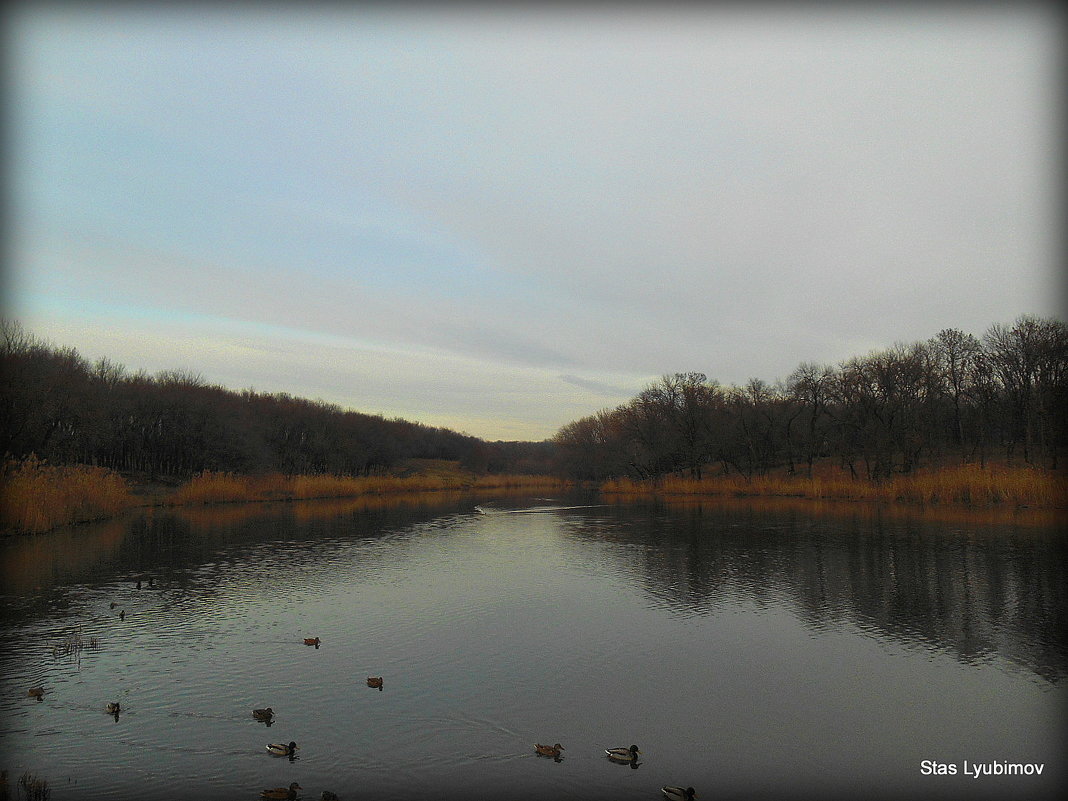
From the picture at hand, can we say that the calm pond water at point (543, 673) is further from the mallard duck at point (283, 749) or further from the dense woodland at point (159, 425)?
the dense woodland at point (159, 425)

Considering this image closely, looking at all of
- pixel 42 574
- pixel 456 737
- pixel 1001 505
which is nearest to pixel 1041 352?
pixel 1001 505

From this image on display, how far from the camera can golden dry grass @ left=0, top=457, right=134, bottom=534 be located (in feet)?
74.8

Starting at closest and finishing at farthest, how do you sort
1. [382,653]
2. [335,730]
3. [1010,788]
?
[1010,788] < [335,730] < [382,653]

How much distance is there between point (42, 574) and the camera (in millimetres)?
16641

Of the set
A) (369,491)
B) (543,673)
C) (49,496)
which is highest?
(49,496)

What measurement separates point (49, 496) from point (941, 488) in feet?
132

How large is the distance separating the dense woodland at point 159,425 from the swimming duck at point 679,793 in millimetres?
29153

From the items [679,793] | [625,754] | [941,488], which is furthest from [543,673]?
[941,488]

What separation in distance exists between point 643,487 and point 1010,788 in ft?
179

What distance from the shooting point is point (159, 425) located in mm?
60219

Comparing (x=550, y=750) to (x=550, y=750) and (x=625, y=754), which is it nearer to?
(x=550, y=750)

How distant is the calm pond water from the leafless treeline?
86.0ft

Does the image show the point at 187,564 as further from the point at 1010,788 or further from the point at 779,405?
the point at 779,405

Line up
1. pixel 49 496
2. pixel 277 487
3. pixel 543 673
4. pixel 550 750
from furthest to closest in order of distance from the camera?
pixel 277 487, pixel 49 496, pixel 543 673, pixel 550 750
